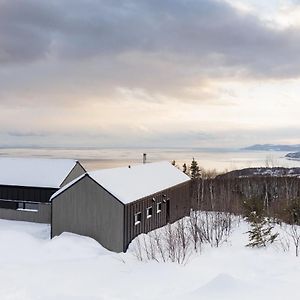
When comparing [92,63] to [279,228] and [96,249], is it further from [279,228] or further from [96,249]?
[279,228]

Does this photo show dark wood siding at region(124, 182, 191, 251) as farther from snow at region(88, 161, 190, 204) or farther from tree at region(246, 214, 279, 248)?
tree at region(246, 214, 279, 248)

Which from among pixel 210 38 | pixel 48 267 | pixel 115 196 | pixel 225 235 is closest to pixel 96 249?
pixel 115 196

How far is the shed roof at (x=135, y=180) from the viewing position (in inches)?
671

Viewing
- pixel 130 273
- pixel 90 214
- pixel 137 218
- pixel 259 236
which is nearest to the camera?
pixel 130 273

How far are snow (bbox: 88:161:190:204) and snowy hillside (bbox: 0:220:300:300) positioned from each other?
98.5 inches

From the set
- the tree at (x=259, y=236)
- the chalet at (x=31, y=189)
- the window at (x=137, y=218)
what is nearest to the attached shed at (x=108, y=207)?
the window at (x=137, y=218)

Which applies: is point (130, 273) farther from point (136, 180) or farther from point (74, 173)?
point (74, 173)

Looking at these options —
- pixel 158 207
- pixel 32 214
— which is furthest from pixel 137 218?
pixel 32 214

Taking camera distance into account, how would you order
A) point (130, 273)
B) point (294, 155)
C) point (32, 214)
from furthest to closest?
point (294, 155) → point (32, 214) → point (130, 273)

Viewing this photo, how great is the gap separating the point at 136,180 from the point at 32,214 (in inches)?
250

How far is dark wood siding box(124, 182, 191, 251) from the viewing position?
54.4 ft

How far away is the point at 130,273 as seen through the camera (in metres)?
11.1

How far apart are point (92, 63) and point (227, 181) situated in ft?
63.4

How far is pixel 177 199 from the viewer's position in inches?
917
